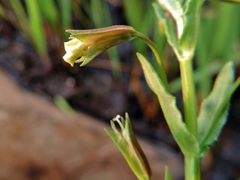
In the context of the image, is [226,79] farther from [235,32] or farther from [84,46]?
[235,32]

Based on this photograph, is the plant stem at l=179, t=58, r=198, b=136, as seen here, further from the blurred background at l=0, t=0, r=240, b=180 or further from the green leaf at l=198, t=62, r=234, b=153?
the blurred background at l=0, t=0, r=240, b=180

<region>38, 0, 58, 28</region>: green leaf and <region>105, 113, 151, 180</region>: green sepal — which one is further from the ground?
<region>38, 0, 58, 28</region>: green leaf

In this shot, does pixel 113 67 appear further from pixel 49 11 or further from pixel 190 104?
pixel 190 104

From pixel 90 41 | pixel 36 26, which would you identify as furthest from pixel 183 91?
pixel 36 26

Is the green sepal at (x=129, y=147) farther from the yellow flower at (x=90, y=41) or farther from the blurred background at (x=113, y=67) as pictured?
the blurred background at (x=113, y=67)

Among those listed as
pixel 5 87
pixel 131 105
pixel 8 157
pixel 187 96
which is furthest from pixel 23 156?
pixel 187 96

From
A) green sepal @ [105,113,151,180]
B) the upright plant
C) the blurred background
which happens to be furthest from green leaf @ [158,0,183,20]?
the blurred background
